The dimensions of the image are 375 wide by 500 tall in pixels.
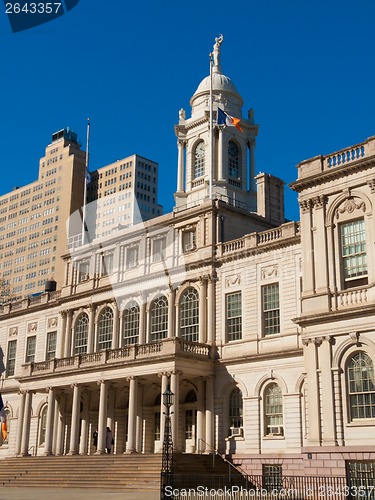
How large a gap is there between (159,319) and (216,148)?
1331 cm

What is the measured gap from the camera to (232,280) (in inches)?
1542

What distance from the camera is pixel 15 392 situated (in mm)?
52531

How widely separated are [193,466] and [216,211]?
1501 centimetres

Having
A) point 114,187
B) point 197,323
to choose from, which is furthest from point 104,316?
point 114,187

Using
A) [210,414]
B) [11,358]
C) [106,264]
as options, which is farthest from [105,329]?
[11,358]

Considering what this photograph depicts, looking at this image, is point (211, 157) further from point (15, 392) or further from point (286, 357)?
point (15, 392)

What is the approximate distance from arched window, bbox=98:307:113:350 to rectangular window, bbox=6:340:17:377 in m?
11.3

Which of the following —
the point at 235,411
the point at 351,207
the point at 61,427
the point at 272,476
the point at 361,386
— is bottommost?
the point at 272,476

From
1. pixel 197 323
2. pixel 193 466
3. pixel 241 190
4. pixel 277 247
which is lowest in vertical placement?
pixel 193 466

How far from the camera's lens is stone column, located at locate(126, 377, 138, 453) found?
37.2 metres

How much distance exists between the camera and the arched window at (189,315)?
40.3 metres

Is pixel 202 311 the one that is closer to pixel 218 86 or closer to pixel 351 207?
pixel 351 207

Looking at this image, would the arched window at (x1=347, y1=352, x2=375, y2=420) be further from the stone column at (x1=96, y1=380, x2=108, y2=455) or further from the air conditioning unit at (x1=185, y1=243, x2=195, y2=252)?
the stone column at (x1=96, y1=380, x2=108, y2=455)

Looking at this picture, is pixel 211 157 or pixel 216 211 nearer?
pixel 216 211
